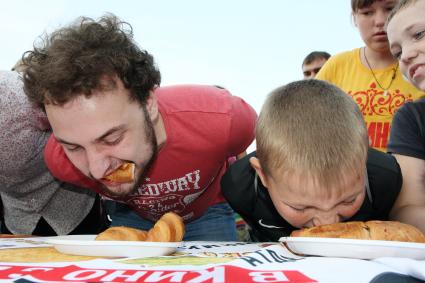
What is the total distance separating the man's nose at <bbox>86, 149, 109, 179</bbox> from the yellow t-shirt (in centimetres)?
139

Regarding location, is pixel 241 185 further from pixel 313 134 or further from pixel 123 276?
pixel 123 276

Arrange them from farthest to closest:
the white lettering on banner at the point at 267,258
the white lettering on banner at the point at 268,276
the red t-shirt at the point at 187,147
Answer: the red t-shirt at the point at 187,147 < the white lettering on banner at the point at 267,258 < the white lettering on banner at the point at 268,276

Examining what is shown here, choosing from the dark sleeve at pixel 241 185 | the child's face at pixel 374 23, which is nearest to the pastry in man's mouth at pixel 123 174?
the dark sleeve at pixel 241 185

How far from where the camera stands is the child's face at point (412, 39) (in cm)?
144

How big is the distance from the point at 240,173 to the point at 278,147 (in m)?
0.36

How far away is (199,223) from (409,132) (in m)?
0.95

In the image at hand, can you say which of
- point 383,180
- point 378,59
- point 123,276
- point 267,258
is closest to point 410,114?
point 383,180

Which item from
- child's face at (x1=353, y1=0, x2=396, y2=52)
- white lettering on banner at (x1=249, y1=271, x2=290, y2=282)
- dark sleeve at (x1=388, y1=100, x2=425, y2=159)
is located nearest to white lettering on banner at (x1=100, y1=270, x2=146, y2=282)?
white lettering on banner at (x1=249, y1=271, x2=290, y2=282)

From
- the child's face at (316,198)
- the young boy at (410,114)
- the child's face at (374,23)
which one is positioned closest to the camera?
the child's face at (316,198)

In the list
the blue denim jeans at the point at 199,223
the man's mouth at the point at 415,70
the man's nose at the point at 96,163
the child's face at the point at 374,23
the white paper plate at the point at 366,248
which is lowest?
the blue denim jeans at the point at 199,223

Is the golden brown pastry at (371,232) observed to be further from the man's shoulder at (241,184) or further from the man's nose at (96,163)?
the man's nose at (96,163)

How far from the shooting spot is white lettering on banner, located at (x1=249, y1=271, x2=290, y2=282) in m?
0.64

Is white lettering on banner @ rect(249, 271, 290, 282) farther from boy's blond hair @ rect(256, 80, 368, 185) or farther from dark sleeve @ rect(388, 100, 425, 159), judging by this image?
dark sleeve @ rect(388, 100, 425, 159)

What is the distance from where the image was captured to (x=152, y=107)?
1.50 meters
